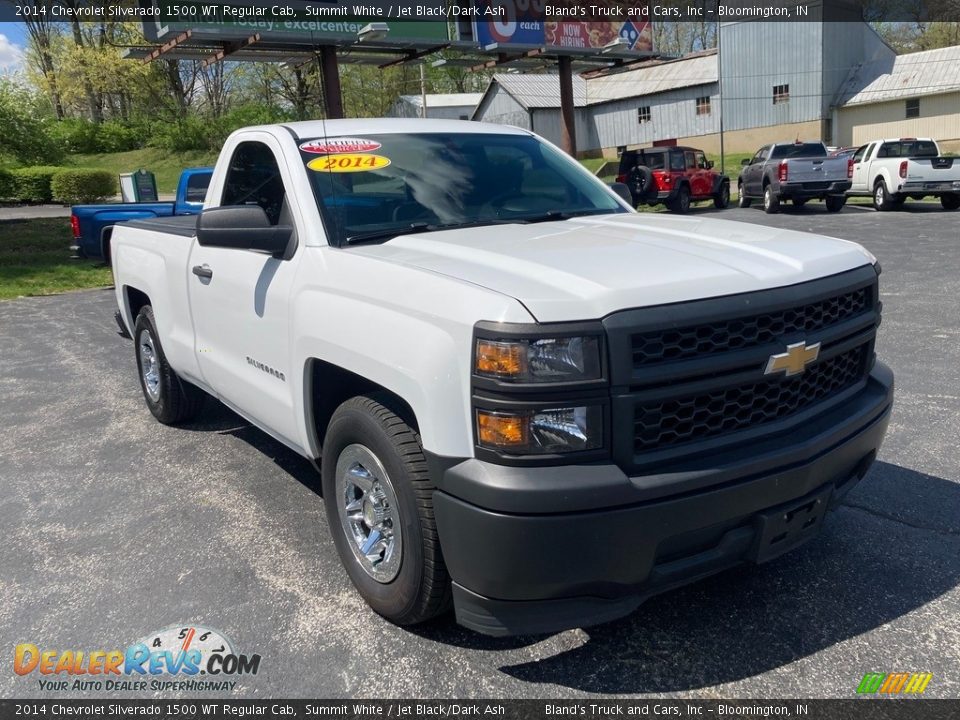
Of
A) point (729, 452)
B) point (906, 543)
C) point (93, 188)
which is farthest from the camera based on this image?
point (93, 188)

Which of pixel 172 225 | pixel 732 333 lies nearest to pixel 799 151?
pixel 172 225

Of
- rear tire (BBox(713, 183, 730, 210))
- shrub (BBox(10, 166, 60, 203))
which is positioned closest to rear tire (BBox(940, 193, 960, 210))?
rear tire (BBox(713, 183, 730, 210))

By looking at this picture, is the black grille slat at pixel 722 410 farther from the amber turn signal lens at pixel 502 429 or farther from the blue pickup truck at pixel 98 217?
the blue pickup truck at pixel 98 217

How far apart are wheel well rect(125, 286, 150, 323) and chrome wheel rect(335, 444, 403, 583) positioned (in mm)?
3401

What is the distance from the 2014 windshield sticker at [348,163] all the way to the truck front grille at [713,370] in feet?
5.94

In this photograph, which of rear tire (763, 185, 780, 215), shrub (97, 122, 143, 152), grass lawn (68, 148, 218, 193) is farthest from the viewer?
shrub (97, 122, 143, 152)

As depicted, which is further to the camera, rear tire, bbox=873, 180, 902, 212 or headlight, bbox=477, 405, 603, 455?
rear tire, bbox=873, 180, 902, 212

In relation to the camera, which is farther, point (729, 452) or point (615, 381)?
point (729, 452)

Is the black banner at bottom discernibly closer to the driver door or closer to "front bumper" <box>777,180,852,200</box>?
the driver door

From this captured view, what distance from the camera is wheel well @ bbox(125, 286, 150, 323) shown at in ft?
19.7

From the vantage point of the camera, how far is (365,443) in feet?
9.65

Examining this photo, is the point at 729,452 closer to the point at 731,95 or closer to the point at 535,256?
the point at 535,256

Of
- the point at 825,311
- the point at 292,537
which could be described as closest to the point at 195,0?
the point at 292,537

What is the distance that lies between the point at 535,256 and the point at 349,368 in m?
0.78
